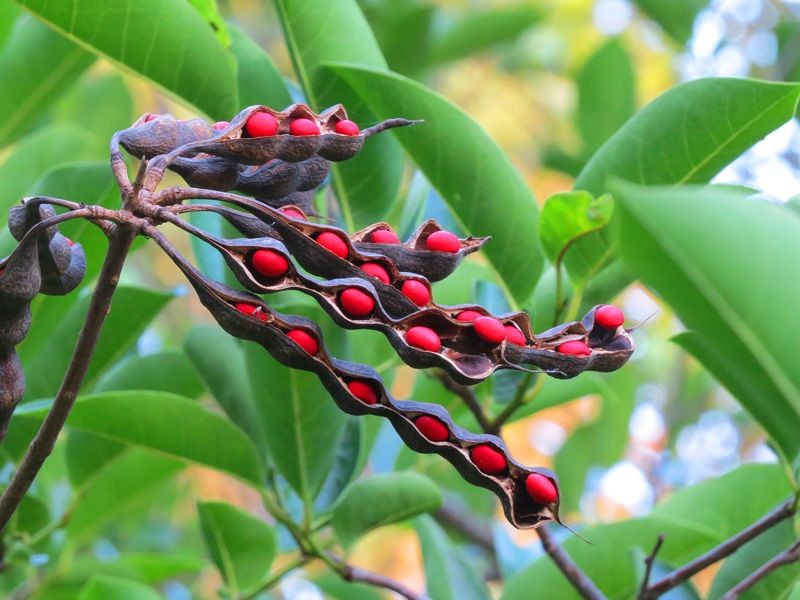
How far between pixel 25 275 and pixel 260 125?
0.87 ft

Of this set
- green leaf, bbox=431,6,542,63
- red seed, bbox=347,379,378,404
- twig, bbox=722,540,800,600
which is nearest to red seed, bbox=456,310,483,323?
red seed, bbox=347,379,378,404

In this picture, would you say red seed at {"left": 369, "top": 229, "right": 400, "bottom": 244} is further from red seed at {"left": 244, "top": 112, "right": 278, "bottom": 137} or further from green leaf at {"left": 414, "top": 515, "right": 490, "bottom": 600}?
green leaf at {"left": 414, "top": 515, "right": 490, "bottom": 600}

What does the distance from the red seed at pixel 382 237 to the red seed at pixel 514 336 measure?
0.47 feet

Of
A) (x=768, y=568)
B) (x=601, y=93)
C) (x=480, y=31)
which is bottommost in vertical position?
(x=768, y=568)

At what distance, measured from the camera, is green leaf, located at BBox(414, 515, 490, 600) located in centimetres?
190

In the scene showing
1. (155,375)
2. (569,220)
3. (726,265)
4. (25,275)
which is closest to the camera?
(726,265)

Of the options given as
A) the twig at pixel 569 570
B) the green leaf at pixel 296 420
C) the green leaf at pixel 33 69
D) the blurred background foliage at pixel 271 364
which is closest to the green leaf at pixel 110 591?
the blurred background foliage at pixel 271 364

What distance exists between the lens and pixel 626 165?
155 centimetres

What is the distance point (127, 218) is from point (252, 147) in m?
0.16

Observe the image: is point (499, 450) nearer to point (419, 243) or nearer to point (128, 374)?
point (419, 243)

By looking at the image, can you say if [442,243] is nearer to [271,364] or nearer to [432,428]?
[432,428]

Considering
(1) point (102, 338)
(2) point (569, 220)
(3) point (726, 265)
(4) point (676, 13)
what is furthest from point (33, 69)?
(4) point (676, 13)

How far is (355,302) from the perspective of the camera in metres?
0.97

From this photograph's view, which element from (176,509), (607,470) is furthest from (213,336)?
(176,509)
